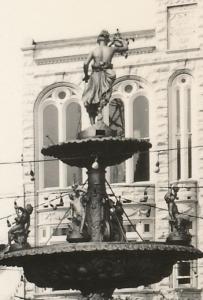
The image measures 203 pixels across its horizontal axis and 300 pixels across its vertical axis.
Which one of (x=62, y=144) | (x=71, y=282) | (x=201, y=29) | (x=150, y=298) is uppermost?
(x=201, y=29)

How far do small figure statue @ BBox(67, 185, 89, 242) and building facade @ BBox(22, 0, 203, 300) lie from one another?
2103 cm

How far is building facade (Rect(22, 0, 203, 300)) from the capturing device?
4391 cm

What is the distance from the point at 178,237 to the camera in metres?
22.6

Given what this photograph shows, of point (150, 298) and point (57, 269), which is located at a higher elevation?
point (57, 269)

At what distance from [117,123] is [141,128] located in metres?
0.90

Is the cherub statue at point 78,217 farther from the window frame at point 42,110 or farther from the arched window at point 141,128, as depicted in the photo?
the window frame at point 42,110

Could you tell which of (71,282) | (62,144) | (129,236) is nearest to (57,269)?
(71,282)

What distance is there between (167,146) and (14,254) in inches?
917

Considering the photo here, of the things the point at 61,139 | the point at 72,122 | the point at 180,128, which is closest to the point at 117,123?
the point at 72,122

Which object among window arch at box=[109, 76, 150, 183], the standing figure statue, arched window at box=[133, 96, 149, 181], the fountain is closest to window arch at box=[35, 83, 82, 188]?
window arch at box=[109, 76, 150, 183]

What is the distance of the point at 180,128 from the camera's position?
44781 mm

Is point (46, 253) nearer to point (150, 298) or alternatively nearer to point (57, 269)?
Result: point (57, 269)

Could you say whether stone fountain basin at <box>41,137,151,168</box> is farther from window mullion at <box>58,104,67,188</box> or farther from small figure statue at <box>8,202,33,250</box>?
window mullion at <box>58,104,67,188</box>

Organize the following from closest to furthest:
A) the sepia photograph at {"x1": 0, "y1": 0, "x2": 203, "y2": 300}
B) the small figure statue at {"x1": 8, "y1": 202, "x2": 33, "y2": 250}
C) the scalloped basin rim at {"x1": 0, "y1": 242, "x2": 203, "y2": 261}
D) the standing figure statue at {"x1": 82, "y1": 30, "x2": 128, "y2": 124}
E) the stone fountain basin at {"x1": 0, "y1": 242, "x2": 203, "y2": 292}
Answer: the scalloped basin rim at {"x1": 0, "y1": 242, "x2": 203, "y2": 261}, the stone fountain basin at {"x1": 0, "y1": 242, "x2": 203, "y2": 292}, the standing figure statue at {"x1": 82, "y1": 30, "x2": 128, "y2": 124}, the small figure statue at {"x1": 8, "y1": 202, "x2": 33, "y2": 250}, the sepia photograph at {"x1": 0, "y1": 0, "x2": 203, "y2": 300}
